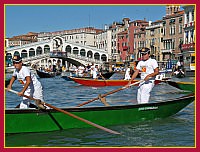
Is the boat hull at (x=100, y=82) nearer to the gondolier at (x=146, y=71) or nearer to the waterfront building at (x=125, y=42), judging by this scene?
the gondolier at (x=146, y=71)

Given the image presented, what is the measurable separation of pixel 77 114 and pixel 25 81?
100cm

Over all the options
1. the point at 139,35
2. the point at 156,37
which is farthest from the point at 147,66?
the point at 139,35

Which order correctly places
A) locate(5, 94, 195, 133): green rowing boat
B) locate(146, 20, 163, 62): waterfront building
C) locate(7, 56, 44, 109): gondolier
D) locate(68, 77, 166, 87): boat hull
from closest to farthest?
locate(7, 56, 44, 109): gondolier → locate(5, 94, 195, 133): green rowing boat → locate(68, 77, 166, 87): boat hull → locate(146, 20, 163, 62): waterfront building

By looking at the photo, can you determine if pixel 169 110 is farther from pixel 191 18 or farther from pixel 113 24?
pixel 113 24

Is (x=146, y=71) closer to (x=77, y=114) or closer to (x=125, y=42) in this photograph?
(x=77, y=114)

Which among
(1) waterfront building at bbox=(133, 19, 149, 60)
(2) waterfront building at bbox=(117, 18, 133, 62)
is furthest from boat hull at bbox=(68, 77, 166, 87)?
(2) waterfront building at bbox=(117, 18, 133, 62)

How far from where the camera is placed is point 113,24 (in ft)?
223

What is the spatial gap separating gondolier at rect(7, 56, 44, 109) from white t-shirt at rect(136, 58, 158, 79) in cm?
188

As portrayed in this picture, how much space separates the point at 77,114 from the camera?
6480 millimetres

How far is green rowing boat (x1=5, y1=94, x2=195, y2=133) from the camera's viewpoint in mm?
6203

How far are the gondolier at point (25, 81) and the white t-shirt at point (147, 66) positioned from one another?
188cm

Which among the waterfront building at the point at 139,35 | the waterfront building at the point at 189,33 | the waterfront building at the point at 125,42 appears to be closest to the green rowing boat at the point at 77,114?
the waterfront building at the point at 189,33

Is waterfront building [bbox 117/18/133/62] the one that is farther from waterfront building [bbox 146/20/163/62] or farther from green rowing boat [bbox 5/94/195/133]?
green rowing boat [bbox 5/94/195/133]

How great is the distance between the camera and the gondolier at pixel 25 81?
5939 millimetres
